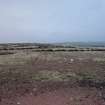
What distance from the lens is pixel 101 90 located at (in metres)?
12.5

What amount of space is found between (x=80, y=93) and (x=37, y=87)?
96.3 inches

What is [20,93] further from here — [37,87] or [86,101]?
[86,101]

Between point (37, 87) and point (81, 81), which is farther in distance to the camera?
point (81, 81)

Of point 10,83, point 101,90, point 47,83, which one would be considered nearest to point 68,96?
point 101,90

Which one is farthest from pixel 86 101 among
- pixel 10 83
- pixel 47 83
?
pixel 10 83

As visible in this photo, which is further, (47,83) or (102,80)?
(102,80)

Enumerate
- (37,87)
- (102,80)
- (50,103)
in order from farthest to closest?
(102,80)
(37,87)
(50,103)

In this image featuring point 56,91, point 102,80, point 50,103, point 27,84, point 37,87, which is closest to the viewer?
point 50,103

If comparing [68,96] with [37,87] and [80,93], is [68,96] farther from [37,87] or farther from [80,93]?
[37,87]

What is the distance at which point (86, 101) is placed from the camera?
34.5ft

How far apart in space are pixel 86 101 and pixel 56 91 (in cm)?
214

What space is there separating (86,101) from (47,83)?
4059mm

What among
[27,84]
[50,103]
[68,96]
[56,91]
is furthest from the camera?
[27,84]

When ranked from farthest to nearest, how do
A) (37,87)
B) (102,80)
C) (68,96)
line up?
(102,80) < (37,87) < (68,96)
